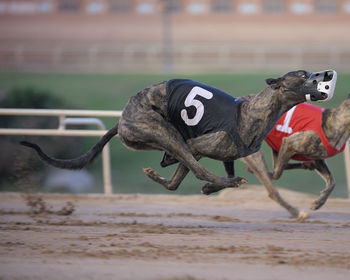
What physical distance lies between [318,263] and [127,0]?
→ 2915cm

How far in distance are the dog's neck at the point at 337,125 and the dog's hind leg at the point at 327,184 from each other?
14.3 inches

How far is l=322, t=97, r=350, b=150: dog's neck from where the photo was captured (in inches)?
224

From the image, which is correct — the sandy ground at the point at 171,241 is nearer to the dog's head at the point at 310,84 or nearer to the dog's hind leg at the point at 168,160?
the dog's hind leg at the point at 168,160

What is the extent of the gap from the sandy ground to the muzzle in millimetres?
948

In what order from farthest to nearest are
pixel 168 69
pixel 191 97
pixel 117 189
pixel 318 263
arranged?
pixel 168 69 → pixel 117 189 → pixel 191 97 → pixel 318 263

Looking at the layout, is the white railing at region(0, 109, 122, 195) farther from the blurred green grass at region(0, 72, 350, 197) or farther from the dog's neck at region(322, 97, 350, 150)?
the blurred green grass at region(0, 72, 350, 197)

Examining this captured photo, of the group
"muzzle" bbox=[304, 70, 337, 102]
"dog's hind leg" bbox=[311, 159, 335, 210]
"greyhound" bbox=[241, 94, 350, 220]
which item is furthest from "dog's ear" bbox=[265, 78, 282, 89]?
"dog's hind leg" bbox=[311, 159, 335, 210]

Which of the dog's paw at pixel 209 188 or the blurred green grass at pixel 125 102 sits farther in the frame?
the blurred green grass at pixel 125 102

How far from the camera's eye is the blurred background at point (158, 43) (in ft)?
62.0

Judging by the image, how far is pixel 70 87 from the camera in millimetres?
17703

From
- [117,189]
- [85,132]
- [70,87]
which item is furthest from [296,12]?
[85,132]

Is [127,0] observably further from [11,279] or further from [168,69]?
[11,279]

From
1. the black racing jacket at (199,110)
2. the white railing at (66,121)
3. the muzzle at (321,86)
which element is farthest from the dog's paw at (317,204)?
the muzzle at (321,86)

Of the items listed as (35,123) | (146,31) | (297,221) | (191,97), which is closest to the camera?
(191,97)
